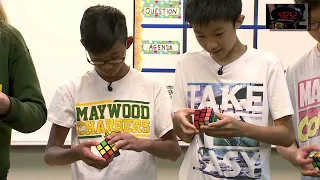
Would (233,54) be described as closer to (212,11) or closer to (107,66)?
(212,11)

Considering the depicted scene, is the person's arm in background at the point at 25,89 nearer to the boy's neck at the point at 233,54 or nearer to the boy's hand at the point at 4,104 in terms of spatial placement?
the boy's hand at the point at 4,104

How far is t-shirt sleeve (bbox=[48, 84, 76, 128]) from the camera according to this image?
4.92ft

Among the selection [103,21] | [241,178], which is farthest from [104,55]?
[241,178]

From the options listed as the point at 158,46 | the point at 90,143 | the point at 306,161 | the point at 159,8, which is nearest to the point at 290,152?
the point at 306,161

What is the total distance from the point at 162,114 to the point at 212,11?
0.41 meters

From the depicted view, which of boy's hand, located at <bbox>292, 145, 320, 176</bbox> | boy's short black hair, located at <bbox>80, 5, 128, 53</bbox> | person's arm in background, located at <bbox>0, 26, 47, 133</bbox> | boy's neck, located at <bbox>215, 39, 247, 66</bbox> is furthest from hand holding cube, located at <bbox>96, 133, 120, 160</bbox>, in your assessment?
boy's hand, located at <bbox>292, 145, 320, 176</bbox>

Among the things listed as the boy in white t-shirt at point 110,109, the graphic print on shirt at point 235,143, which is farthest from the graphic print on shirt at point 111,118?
the graphic print on shirt at point 235,143

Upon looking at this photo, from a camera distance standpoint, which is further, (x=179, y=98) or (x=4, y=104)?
(x=179, y=98)

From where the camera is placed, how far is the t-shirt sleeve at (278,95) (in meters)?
1.37

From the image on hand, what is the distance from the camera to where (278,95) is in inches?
54.5

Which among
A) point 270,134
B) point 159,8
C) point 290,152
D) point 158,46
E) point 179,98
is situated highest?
point 159,8

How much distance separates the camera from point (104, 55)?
145 cm

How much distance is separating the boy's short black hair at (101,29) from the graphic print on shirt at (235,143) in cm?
39

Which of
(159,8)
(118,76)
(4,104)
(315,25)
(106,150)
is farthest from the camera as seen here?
(159,8)
